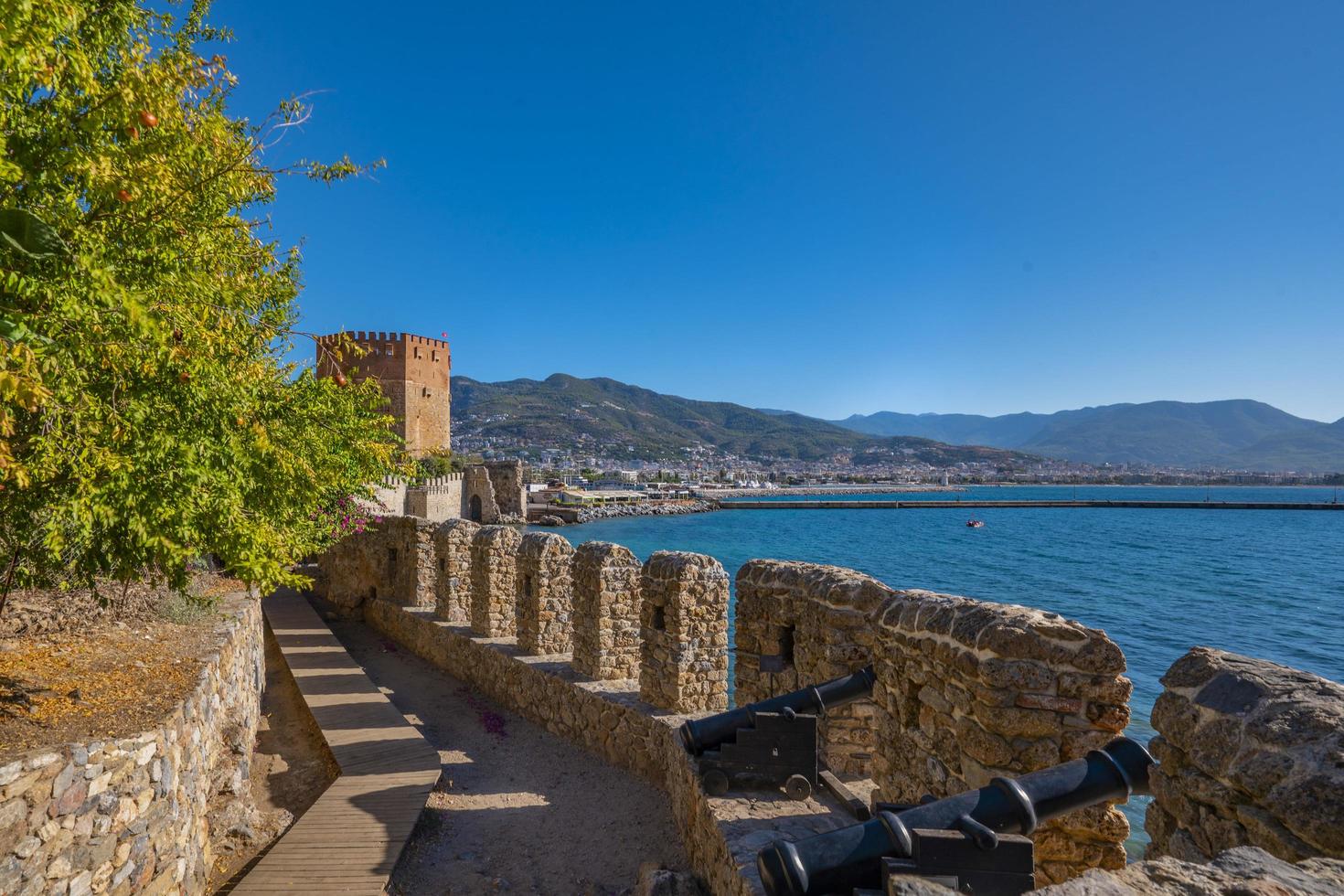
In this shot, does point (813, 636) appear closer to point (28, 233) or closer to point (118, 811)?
point (118, 811)

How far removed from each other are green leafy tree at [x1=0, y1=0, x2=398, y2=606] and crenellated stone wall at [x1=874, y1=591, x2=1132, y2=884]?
16.1 feet

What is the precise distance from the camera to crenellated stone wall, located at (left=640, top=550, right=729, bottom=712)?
7.58 metres

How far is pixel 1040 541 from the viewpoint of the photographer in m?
68.8

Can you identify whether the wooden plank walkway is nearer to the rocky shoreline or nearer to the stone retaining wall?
the stone retaining wall

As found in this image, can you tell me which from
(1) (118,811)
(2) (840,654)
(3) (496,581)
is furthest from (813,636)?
(3) (496,581)

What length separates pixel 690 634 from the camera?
7625mm

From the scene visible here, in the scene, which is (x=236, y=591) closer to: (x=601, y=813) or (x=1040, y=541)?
(x=601, y=813)

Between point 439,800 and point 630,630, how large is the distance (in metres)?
2.88

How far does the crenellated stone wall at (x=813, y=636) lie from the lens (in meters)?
5.94

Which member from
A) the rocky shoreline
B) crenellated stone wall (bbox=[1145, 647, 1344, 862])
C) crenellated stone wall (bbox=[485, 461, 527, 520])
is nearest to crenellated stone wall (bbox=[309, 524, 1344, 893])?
crenellated stone wall (bbox=[1145, 647, 1344, 862])

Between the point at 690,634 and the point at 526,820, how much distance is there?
2.63 m

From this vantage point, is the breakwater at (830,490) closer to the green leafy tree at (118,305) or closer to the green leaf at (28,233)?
the green leafy tree at (118,305)

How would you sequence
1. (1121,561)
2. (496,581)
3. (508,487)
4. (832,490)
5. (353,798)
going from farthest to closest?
(832,490) < (508,487) < (1121,561) < (496,581) < (353,798)

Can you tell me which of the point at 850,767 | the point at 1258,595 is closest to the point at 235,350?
the point at 850,767
